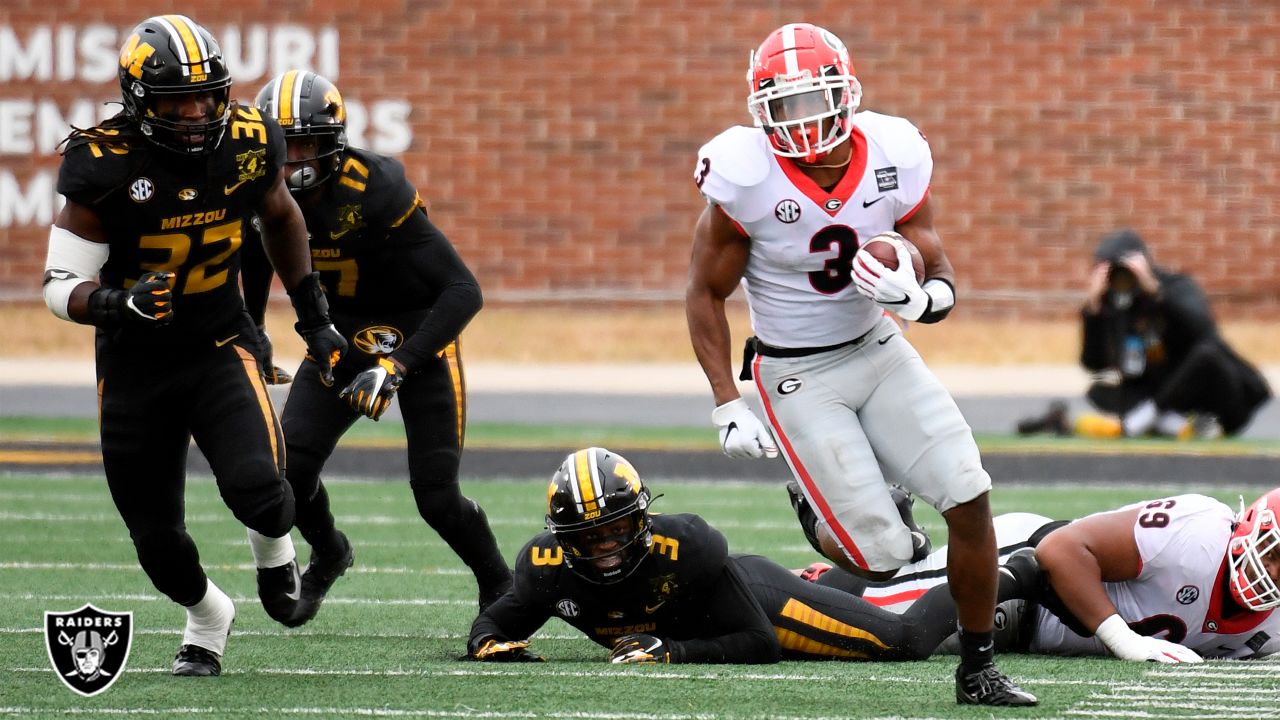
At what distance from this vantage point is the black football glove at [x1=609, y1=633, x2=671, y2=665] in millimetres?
5117

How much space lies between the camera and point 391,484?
33.1 feet

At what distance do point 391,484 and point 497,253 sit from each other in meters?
5.43

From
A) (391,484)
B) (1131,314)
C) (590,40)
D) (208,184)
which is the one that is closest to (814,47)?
(208,184)

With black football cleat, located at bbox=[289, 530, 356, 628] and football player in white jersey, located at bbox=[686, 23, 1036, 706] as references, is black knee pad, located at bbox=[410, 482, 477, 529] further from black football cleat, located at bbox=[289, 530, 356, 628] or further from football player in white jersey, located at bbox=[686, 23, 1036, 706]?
football player in white jersey, located at bbox=[686, 23, 1036, 706]

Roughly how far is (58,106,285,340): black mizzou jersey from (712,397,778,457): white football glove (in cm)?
137

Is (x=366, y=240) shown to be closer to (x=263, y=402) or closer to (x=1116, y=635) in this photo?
(x=263, y=402)

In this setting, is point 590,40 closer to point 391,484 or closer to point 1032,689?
point 391,484

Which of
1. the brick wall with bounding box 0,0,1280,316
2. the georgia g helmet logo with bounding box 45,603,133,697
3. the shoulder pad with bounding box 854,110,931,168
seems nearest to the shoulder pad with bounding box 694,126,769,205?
the shoulder pad with bounding box 854,110,931,168

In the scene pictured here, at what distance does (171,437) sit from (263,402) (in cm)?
26

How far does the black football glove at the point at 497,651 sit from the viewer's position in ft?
17.1

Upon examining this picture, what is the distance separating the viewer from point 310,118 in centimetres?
571

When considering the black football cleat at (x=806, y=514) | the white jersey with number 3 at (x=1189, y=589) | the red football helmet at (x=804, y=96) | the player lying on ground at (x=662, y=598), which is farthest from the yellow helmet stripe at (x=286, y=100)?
the white jersey with number 3 at (x=1189, y=589)

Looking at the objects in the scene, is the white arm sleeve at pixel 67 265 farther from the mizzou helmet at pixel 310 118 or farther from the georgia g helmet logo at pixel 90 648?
the mizzou helmet at pixel 310 118

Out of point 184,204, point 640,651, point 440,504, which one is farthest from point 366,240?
point 640,651
